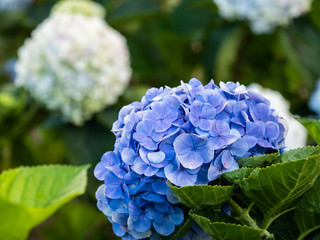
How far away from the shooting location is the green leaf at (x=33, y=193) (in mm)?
1039

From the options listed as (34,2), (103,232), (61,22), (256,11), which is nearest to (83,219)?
(103,232)

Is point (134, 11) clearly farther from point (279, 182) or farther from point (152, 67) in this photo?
point (279, 182)

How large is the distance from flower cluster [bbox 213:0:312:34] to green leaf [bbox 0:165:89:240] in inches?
42.2

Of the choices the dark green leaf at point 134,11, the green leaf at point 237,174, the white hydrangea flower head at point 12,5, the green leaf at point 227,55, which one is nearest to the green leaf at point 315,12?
the green leaf at point 227,55

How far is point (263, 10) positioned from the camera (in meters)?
1.89

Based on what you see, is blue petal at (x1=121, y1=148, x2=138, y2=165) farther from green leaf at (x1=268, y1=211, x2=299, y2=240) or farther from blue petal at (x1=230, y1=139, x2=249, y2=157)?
green leaf at (x1=268, y1=211, x2=299, y2=240)

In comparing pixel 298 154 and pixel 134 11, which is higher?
pixel 298 154

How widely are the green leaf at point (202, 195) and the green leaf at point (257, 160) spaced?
47 millimetres

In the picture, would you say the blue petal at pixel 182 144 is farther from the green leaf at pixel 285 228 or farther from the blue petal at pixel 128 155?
the green leaf at pixel 285 228

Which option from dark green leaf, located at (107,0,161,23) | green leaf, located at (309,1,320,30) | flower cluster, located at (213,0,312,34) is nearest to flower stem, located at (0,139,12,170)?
dark green leaf, located at (107,0,161,23)

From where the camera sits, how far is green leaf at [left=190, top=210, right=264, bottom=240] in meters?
0.65

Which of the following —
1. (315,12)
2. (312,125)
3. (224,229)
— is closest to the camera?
(224,229)

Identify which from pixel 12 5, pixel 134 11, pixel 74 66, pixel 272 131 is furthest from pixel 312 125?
pixel 12 5

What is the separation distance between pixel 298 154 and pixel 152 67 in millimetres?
1639
